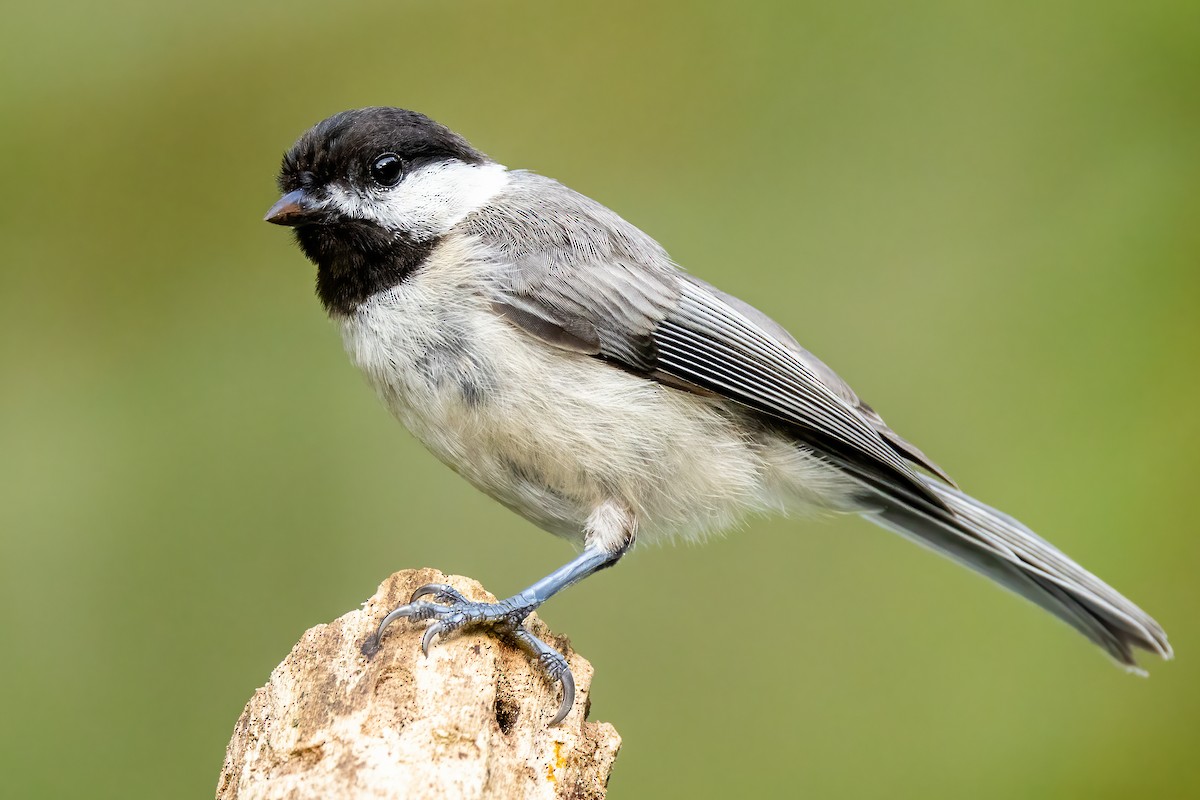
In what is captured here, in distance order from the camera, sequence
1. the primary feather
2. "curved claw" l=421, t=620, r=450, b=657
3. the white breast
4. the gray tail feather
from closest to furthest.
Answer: "curved claw" l=421, t=620, r=450, b=657 → the white breast → the primary feather → the gray tail feather

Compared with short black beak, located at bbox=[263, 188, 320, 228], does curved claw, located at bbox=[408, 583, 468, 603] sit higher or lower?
lower

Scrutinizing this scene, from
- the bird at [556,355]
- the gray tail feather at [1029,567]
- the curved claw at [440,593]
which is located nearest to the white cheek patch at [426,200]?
the bird at [556,355]

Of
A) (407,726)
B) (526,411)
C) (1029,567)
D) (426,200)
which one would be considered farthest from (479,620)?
(1029,567)

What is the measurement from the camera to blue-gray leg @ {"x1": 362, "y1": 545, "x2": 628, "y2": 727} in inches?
67.4

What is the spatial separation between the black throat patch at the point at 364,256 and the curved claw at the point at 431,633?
2.17 ft

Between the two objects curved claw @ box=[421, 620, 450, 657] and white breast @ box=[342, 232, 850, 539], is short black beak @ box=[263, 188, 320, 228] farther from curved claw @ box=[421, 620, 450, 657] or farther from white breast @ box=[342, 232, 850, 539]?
curved claw @ box=[421, 620, 450, 657]

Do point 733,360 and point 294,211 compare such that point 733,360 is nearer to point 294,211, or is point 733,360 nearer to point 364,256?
point 364,256

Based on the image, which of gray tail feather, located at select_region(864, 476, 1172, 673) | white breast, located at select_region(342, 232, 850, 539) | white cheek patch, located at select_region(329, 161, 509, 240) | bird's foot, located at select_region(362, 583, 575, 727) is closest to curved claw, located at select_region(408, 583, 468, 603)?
bird's foot, located at select_region(362, 583, 575, 727)

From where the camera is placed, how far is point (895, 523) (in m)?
2.54

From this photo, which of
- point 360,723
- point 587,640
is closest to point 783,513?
point 587,640

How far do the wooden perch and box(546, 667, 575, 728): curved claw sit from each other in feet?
0.03

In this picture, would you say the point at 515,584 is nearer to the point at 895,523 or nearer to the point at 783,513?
the point at 783,513

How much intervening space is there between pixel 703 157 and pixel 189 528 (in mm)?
1821

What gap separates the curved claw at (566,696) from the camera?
5.59 feet
